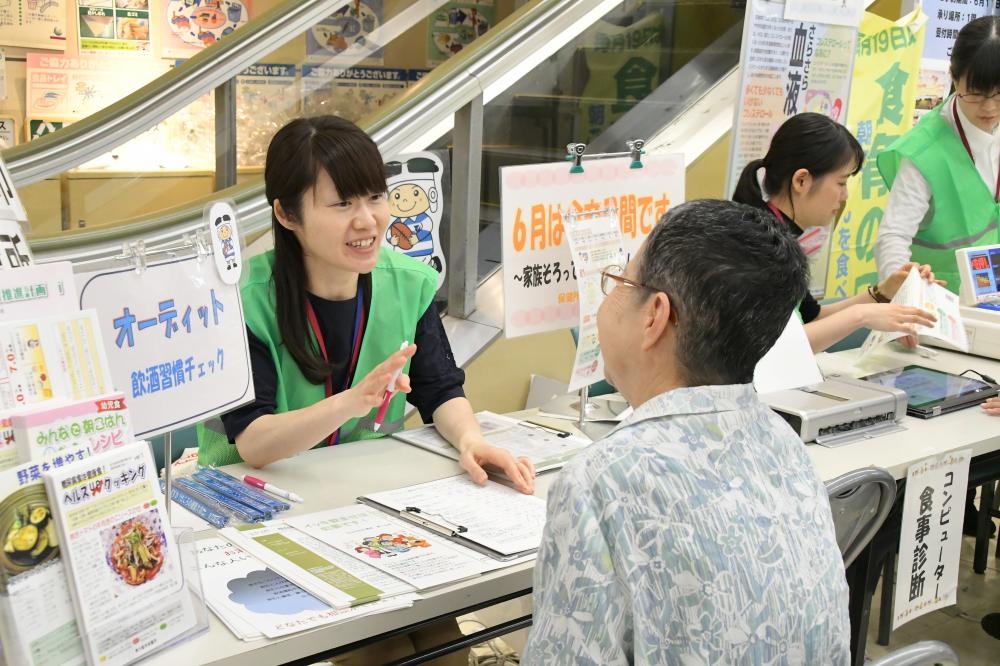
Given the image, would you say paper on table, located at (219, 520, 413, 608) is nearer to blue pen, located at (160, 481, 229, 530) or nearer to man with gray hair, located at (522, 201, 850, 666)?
blue pen, located at (160, 481, 229, 530)

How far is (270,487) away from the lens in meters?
2.03

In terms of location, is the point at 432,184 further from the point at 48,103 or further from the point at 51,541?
the point at 48,103

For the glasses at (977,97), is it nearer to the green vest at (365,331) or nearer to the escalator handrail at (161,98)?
the green vest at (365,331)

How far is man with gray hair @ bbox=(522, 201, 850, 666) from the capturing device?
1192 millimetres

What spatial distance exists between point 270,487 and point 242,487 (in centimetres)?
6

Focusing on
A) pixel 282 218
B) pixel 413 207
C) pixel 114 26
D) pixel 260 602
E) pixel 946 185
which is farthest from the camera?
pixel 114 26

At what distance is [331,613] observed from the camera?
1.52 meters

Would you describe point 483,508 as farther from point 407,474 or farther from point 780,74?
point 780,74

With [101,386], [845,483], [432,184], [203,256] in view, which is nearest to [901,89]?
[432,184]

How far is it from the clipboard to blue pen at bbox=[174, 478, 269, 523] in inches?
8.3

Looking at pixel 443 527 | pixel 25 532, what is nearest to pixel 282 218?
pixel 443 527

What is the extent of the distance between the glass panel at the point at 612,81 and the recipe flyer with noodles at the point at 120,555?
7.42ft

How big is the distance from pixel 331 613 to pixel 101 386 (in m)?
0.48

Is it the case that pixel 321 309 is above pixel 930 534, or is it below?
above
